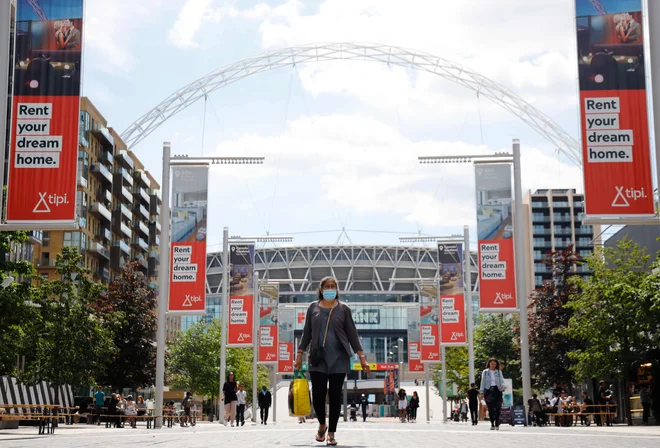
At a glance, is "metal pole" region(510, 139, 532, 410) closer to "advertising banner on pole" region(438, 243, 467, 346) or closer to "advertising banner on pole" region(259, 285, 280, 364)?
"advertising banner on pole" region(438, 243, 467, 346)

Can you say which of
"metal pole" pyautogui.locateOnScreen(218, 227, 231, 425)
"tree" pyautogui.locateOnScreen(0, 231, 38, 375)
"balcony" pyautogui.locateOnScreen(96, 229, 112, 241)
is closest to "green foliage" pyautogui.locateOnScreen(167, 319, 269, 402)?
"balcony" pyautogui.locateOnScreen(96, 229, 112, 241)

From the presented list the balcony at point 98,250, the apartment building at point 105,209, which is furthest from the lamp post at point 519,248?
the balcony at point 98,250

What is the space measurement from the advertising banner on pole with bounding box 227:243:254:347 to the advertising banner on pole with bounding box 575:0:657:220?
29.3 m

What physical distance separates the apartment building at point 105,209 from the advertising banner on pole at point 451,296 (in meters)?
49.4

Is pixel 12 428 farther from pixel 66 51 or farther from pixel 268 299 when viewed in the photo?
pixel 66 51

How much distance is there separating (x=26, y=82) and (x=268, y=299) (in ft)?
112

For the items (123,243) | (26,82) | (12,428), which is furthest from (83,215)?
(26,82)

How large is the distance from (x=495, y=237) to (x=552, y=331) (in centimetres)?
2605

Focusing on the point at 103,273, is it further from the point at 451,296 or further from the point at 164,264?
the point at 164,264

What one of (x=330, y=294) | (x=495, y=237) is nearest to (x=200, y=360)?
(x=495, y=237)

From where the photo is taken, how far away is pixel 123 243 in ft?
364

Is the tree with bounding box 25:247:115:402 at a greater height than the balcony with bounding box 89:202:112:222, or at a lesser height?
lesser

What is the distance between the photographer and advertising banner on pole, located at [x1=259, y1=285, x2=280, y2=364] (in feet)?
168

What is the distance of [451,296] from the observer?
151 ft
